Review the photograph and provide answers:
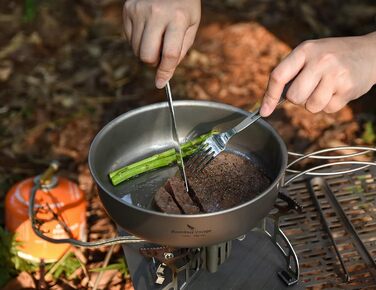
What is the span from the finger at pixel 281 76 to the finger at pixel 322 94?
0.08m

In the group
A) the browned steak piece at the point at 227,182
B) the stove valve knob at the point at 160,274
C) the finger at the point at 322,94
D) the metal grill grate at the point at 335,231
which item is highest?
the finger at the point at 322,94

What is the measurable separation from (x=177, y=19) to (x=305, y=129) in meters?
1.64

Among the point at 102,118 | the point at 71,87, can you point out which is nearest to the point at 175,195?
the point at 102,118

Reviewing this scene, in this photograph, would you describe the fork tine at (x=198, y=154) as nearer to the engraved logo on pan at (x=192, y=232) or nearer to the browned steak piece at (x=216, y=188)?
the browned steak piece at (x=216, y=188)

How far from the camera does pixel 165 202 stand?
1625 mm

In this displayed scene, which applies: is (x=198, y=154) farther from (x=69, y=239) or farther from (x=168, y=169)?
(x=69, y=239)

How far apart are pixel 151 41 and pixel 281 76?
39 centimetres

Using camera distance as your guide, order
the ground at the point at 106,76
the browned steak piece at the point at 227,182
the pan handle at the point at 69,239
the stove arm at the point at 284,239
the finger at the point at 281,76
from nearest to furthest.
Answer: the finger at the point at 281,76 → the browned steak piece at the point at 227,182 → the stove arm at the point at 284,239 → the pan handle at the point at 69,239 → the ground at the point at 106,76

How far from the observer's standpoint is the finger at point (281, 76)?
5.02 feet

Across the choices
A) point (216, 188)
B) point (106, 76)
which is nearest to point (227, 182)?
point (216, 188)

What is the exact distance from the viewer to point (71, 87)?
11.5ft

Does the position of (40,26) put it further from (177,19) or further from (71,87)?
(177,19)

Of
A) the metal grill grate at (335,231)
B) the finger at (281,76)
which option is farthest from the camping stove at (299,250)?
the finger at (281,76)

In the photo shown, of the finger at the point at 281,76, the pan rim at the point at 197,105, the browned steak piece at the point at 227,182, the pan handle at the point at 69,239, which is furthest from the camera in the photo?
the pan handle at the point at 69,239
